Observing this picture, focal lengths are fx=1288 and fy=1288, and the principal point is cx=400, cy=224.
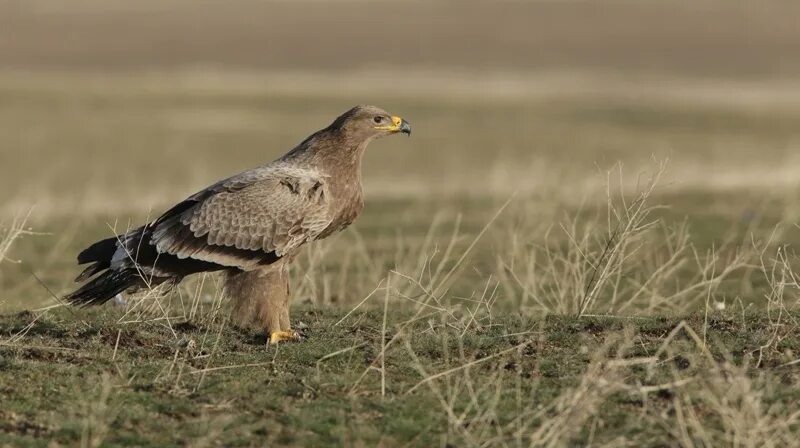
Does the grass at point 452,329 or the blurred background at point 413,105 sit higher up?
the grass at point 452,329

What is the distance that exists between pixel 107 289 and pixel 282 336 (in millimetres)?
1328

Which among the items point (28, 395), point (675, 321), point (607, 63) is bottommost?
point (607, 63)

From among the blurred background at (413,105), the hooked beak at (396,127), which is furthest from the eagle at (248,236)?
the blurred background at (413,105)

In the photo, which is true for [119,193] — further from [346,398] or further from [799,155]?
[346,398]

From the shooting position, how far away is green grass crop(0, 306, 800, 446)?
6.79 meters

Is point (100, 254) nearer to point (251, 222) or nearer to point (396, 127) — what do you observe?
point (251, 222)

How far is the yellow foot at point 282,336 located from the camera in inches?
357

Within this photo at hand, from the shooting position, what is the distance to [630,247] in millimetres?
13812

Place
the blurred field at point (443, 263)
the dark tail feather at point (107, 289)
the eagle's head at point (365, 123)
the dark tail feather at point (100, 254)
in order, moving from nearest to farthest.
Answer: the blurred field at point (443, 263) < the dark tail feather at point (107, 289) < the dark tail feather at point (100, 254) < the eagle's head at point (365, 123)

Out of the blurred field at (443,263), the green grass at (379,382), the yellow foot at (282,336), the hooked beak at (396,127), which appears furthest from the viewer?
the hooked beak at (396,127)

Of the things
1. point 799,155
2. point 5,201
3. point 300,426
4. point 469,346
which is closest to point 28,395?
point 300,426

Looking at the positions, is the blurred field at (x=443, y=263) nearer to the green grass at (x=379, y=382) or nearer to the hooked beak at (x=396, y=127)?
the green grass at (x=379, y=382)

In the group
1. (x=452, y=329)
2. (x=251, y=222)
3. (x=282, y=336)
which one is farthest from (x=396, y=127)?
(x=282, y=336)

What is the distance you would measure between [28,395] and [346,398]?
72.8 inches
